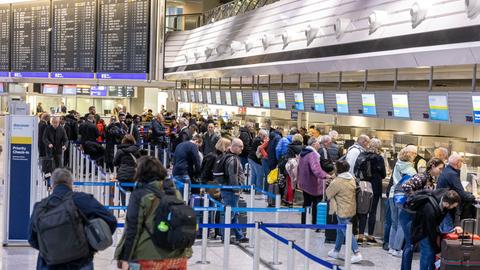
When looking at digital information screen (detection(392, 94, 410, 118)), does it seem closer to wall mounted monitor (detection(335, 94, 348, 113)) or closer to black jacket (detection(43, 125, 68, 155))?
wall mounted monitor (detection(335, 94, 348, 113))

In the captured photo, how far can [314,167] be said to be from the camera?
11.8 meters

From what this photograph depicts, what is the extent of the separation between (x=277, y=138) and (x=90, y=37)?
→ 10.5 m

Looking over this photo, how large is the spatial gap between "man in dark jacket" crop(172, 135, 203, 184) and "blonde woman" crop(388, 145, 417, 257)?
281 cm

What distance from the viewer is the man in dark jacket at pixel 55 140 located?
16.5 metres

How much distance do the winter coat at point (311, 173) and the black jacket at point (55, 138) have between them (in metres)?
6.41

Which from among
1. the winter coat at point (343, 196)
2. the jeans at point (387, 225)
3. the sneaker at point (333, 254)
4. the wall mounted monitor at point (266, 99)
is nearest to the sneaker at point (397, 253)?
the jeans at point (387, 225)

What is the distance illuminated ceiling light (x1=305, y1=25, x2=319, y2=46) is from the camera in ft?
46.5

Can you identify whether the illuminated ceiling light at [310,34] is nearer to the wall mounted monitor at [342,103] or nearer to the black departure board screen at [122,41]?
the wall mounted monitor at [342,103]

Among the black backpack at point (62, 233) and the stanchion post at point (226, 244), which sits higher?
the black backpack at point (62, 233)

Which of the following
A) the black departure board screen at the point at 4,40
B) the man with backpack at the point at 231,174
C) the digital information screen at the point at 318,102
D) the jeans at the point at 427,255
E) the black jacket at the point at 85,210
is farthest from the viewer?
the black departure board screen at the point at 4,40

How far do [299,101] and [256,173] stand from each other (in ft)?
5.53

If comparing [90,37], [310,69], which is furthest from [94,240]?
[90,37]

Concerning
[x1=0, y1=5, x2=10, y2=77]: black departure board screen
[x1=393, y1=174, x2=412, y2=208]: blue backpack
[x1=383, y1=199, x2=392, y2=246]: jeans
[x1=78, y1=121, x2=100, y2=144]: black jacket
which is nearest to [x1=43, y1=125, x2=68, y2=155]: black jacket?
[x1=78, y1=121, x2=100, y2=144]: black jacket

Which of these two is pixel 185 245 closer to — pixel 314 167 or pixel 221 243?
pixel 221 243
